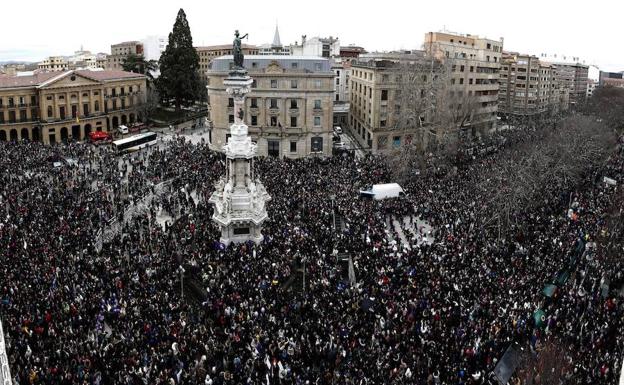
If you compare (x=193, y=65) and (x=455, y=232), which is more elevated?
(x=193, y=65)

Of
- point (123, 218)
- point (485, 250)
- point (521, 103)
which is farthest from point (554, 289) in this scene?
point (521, 103)

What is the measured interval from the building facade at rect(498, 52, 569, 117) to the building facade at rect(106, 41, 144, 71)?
8339cm

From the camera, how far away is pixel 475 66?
76.6 metres

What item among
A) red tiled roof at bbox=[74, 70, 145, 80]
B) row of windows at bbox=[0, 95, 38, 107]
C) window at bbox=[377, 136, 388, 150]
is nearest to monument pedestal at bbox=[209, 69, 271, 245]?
window at bbox=[377, 136, 388, 150]

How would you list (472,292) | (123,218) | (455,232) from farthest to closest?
(123,218) < (455,232) < (472,292)

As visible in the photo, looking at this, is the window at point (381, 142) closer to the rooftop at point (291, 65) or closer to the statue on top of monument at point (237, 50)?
the rooftop at point (291, 65)

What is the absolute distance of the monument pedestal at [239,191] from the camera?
109 feet

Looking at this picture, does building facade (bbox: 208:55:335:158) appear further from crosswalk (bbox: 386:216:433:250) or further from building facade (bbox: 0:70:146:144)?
crosswalk (bbox: 386:216:433:250)

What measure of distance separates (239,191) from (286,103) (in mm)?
28261

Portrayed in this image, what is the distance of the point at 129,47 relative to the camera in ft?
461

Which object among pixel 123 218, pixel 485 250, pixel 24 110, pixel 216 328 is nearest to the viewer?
pixel 216 328

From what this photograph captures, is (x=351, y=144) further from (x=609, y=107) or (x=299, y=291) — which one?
(x=609, y=107)

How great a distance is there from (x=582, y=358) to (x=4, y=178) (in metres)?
41.2

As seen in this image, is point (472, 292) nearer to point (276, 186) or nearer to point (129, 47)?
point (276, 186)
